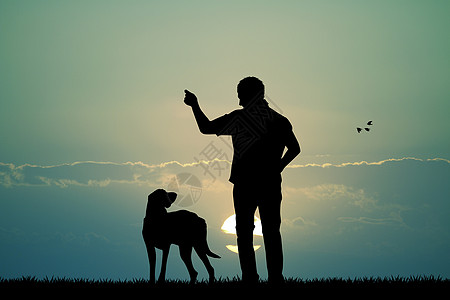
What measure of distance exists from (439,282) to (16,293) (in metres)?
6.04

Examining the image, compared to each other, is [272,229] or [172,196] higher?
[172,196]

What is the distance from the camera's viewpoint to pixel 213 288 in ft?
21.5

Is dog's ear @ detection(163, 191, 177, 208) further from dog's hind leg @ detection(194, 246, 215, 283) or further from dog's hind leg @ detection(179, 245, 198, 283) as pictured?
dog's hind leg @ detection(194, 246, 215, 283)

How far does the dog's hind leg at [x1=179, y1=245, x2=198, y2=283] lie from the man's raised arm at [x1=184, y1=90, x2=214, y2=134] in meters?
3.21

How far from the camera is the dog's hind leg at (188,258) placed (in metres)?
8.36

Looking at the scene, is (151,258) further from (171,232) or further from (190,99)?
(190,99)

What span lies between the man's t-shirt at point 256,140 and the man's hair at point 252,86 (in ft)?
0.43

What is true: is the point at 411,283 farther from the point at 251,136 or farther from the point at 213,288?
the point at 251,136

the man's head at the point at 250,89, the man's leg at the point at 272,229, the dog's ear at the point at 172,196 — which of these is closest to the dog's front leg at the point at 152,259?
the dog's ear at the point at 172,196

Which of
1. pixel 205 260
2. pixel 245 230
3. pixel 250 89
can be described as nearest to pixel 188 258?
pixel 205 260

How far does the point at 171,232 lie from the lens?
26.6 ft

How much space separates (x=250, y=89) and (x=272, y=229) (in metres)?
1.64

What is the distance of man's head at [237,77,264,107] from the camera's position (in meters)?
5.79

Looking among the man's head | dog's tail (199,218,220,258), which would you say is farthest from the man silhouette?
dog's tail (199,218,220,258)
